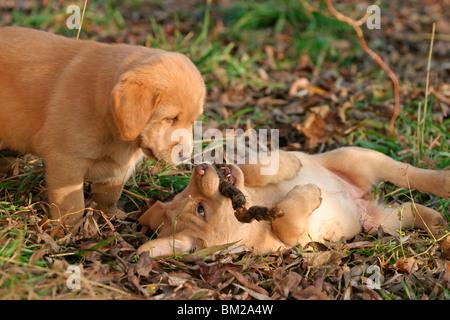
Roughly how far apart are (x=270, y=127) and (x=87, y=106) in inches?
114

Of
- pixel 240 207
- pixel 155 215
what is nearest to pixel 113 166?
pixel 155 215

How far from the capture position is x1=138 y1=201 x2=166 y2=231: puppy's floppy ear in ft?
13.9

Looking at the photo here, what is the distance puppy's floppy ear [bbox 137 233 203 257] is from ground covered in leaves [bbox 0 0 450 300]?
0.07m

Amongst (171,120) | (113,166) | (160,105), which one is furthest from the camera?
(113,166)

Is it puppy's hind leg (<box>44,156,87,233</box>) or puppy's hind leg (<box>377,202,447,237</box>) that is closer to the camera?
puppy's hind leg (<box>44,156,87,233</box>)

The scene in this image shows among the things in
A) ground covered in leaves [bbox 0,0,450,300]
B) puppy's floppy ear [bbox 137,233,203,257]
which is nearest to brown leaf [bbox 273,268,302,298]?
ground covered in leaves [bbox 0,0,450,300]

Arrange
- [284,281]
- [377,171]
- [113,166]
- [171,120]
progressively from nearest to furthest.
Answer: [284,281] → [171,120] → [113,166] → [377,171]

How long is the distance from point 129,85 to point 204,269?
4.39 feet

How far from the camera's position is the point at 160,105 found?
3.77 m

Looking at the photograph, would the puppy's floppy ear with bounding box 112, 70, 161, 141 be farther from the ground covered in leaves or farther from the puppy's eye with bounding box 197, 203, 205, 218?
the ground covered in leaves

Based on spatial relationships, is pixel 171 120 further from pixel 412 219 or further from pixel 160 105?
pixel 412 219

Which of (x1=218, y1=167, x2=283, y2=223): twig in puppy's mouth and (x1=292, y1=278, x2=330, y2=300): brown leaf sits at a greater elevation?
(x1=218, y1=167, x2=283, y2=223): twig in puppy's mouth
